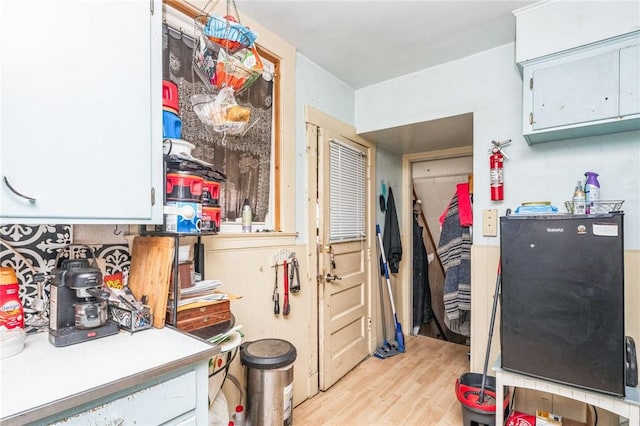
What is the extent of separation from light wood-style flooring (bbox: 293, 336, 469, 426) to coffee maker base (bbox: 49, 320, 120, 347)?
4.78 feet

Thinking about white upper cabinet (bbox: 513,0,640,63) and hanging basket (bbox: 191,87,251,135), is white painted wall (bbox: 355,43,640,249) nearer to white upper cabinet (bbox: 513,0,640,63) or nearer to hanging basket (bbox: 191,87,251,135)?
white upper cabinet (bbox: 513,0,640,63)

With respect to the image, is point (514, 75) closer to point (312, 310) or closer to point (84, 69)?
point (312, 310)

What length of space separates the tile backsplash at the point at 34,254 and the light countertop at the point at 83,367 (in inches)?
4.9

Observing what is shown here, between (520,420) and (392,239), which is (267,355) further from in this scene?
(392,239)

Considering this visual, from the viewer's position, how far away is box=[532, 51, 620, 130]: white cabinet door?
5.34 ft

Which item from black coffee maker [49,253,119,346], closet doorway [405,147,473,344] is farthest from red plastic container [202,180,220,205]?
closet doorway [405,147,473,344]

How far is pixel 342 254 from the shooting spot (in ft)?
9.07

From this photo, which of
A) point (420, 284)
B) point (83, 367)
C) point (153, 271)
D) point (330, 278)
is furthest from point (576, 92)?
point (420, 284)

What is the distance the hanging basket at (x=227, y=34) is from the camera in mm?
1375

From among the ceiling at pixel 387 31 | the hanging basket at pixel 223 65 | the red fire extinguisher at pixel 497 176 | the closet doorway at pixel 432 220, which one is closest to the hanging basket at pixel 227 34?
the hanging basket at pixel 223 65

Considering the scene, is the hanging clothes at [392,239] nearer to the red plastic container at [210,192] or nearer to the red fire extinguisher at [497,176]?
the red fire extinguisher at [497,176]

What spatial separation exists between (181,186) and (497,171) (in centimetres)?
191

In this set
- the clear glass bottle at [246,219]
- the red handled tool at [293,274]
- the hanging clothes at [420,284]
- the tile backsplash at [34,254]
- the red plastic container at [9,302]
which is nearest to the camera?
the red plastic container at [9,302]

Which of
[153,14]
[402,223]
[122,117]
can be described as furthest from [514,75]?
[122,117]
